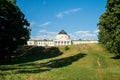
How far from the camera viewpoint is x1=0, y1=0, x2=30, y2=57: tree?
51856mm

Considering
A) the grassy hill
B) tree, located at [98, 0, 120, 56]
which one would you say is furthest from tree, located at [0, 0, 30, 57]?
tree, located at [98, 0, 120, 56]

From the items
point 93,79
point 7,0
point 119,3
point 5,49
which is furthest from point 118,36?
point 5,49

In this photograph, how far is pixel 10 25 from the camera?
54031mm

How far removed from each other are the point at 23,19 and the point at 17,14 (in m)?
3.98

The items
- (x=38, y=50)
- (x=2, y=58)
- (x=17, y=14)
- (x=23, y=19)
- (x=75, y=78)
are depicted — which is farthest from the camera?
(x=38, y=50)

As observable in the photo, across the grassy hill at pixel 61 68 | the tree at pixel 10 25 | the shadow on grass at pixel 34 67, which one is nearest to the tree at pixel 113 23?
the grassy hill at pixel 61 68

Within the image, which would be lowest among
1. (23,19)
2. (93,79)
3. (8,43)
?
(93,79)

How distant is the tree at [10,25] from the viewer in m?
51.9

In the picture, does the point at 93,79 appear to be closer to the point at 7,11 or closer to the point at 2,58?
the point at 7,11

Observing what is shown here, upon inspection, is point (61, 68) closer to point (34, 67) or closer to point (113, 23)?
point (34, 67)

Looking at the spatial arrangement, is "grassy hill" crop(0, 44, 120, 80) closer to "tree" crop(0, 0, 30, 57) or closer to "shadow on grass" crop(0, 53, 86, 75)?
"shadow on grass" crop(0, 53, 86, 75)

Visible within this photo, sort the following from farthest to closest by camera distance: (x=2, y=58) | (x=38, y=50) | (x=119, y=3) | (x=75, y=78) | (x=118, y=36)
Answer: (x=38, y=50)
(x=2, y=58)
(x=119, y=3)
(x=118, y=36)
(x=75, y=78)

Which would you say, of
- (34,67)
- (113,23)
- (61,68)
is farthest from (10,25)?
(113,23)

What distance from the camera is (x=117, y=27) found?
152ft
